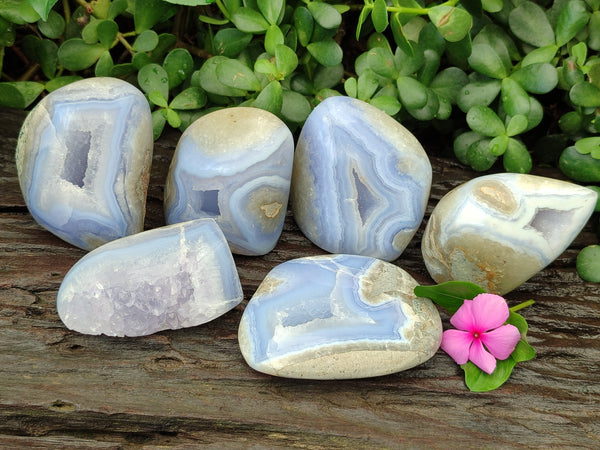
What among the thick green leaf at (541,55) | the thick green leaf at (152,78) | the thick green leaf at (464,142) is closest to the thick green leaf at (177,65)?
the thick green leaf at (152,78)

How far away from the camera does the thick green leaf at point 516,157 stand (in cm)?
144

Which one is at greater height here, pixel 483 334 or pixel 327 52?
pixel 327 52

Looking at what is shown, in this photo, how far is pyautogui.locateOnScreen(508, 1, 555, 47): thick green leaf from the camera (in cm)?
148

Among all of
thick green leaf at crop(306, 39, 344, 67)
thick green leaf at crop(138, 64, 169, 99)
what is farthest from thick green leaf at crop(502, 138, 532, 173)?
thick green leaf at crop(138, 64, 169, 99)

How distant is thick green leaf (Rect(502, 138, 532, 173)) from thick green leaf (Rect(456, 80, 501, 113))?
0.11m

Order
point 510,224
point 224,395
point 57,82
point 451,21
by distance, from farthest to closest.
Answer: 1. point 57,82
2. point 451,21
3. point 510,224
4. point 224,395

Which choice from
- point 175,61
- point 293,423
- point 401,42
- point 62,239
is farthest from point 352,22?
point 293,423

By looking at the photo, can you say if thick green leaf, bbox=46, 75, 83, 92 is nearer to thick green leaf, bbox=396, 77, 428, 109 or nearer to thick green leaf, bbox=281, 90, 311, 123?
thick green leaf, bbox=281, 90, 311, 123

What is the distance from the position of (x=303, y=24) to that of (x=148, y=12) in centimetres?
35

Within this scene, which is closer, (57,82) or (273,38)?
(273,38)

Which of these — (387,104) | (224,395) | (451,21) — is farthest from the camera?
(387,104)

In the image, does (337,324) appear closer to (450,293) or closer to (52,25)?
(450,293)

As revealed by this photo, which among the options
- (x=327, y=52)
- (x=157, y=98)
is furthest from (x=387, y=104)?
(x=157, y=98)

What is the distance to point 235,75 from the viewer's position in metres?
1.38
